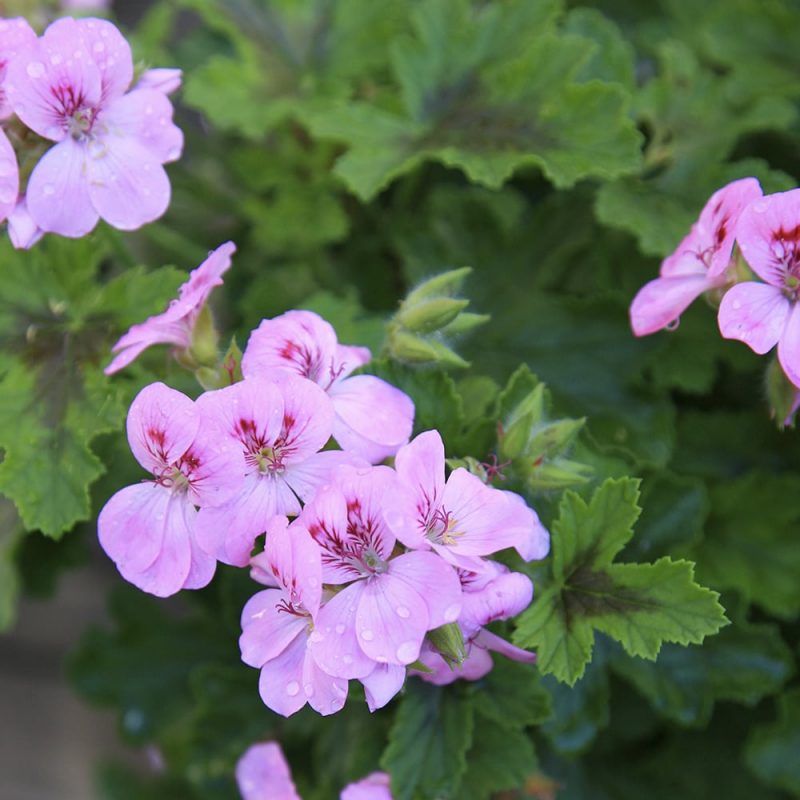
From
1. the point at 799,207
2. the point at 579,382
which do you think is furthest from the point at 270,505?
the point at 579,382

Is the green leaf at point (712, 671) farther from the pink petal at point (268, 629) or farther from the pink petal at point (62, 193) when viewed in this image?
the pink petal at point (62, 193)

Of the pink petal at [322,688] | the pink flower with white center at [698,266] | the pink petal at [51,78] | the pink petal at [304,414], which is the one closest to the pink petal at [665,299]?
the pink flower with white center at [698,266]

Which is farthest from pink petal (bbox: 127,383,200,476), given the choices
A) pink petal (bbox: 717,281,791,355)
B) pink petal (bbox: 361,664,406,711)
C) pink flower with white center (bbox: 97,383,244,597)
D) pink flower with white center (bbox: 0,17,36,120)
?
pink petal (bbox: 717,281,791,355)

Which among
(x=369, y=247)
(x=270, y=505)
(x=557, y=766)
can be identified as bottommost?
(x=557, y=766)

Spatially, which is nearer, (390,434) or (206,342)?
(390,434)

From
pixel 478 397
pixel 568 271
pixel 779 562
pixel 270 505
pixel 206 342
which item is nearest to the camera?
pixel 270 505

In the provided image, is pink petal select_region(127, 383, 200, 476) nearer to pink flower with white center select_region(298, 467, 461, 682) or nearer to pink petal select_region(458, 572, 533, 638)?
pink flower with white center select_region(298, 467, 461, 682)

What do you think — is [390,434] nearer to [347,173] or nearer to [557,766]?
[347,173]
